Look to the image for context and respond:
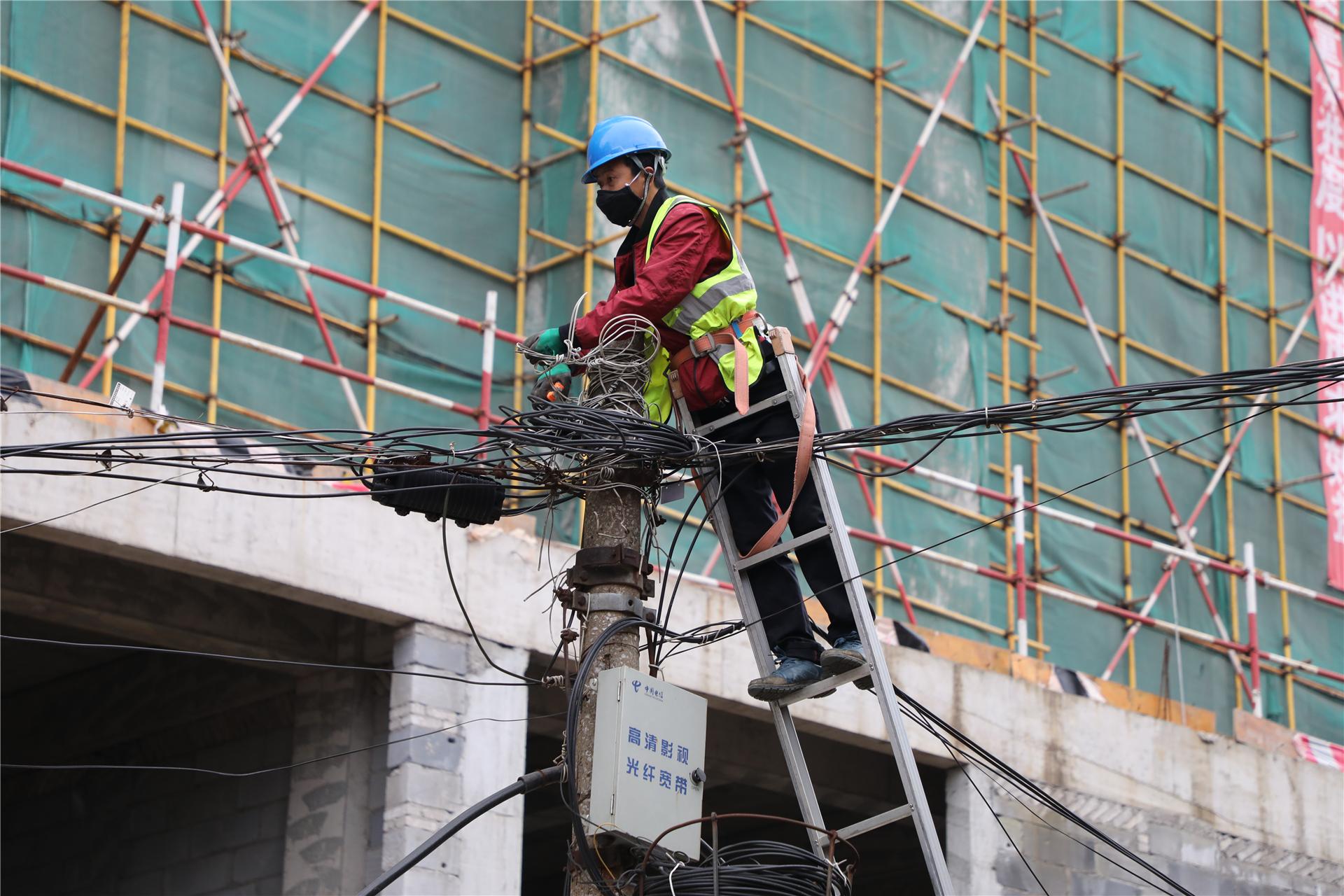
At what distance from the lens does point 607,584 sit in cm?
751

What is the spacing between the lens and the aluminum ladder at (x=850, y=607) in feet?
24.2

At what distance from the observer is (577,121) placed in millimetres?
17094

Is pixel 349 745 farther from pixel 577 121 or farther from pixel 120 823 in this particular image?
pixel 577 121

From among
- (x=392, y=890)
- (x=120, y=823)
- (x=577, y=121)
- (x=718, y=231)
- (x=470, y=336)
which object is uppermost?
(x=577, y=121)

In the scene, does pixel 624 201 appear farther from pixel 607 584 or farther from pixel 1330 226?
pixel 1330 226

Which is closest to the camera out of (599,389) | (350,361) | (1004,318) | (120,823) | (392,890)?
(599,389)

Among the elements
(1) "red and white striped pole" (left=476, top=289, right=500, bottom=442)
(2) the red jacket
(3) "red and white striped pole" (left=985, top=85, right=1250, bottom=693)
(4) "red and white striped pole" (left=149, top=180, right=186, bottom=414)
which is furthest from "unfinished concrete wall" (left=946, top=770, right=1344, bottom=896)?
(3) "red and white striped pole" (left=985, top=85, right=1250, bottom=693)

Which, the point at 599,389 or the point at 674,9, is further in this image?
the point at 674,9

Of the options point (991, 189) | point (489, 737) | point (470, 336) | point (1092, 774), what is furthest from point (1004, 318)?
point (489, 737)

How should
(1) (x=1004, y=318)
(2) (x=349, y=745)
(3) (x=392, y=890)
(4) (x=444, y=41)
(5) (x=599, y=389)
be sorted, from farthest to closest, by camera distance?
(1) (x=1004, y=318)
(4) (x=444, y=41)
(2) (x=349, y=745)
(3) (x=392, y=890)
(5) (x=599, y=389)

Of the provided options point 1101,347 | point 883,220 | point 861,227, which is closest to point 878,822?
point 883,220

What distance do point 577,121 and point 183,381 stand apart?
4.06 metres

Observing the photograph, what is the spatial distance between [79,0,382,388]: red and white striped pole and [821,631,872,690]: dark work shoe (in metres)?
7.28

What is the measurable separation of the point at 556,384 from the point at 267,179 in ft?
27.4
